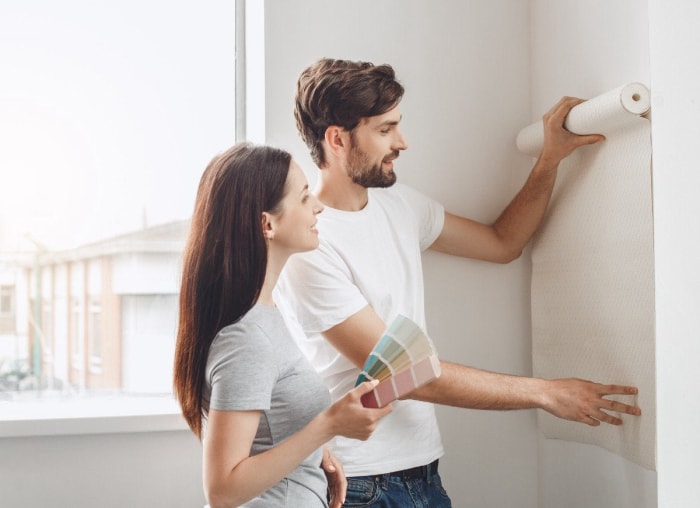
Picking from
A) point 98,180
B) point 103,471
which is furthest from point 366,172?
point 103,471

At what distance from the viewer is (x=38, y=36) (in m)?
2.08

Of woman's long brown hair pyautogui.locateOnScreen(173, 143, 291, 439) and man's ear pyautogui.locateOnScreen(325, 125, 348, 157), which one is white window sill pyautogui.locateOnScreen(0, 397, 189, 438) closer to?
woman's long brown hair pyautogui.locateOnScreen(173, 143, 291, 439)

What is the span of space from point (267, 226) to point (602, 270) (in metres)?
0.73

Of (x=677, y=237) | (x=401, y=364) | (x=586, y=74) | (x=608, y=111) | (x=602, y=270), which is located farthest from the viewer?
(x=586, y=74)

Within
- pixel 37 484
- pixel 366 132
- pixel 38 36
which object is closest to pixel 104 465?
pixel 37 484

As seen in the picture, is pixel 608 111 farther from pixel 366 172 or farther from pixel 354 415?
pixel 354 415

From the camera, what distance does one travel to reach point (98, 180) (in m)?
2.10

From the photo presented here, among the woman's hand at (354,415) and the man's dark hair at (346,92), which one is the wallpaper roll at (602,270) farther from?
the woman's hand at (354,415)

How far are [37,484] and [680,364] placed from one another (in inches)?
62.5

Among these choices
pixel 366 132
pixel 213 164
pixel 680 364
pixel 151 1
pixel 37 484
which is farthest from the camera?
pixel 151 1

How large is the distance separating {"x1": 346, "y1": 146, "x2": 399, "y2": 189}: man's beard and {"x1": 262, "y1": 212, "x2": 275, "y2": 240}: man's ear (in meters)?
0.39

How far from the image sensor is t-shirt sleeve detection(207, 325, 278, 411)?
4.04ft

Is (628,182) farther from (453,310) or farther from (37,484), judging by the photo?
(37,484)

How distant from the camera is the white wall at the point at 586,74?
1.57 meters
